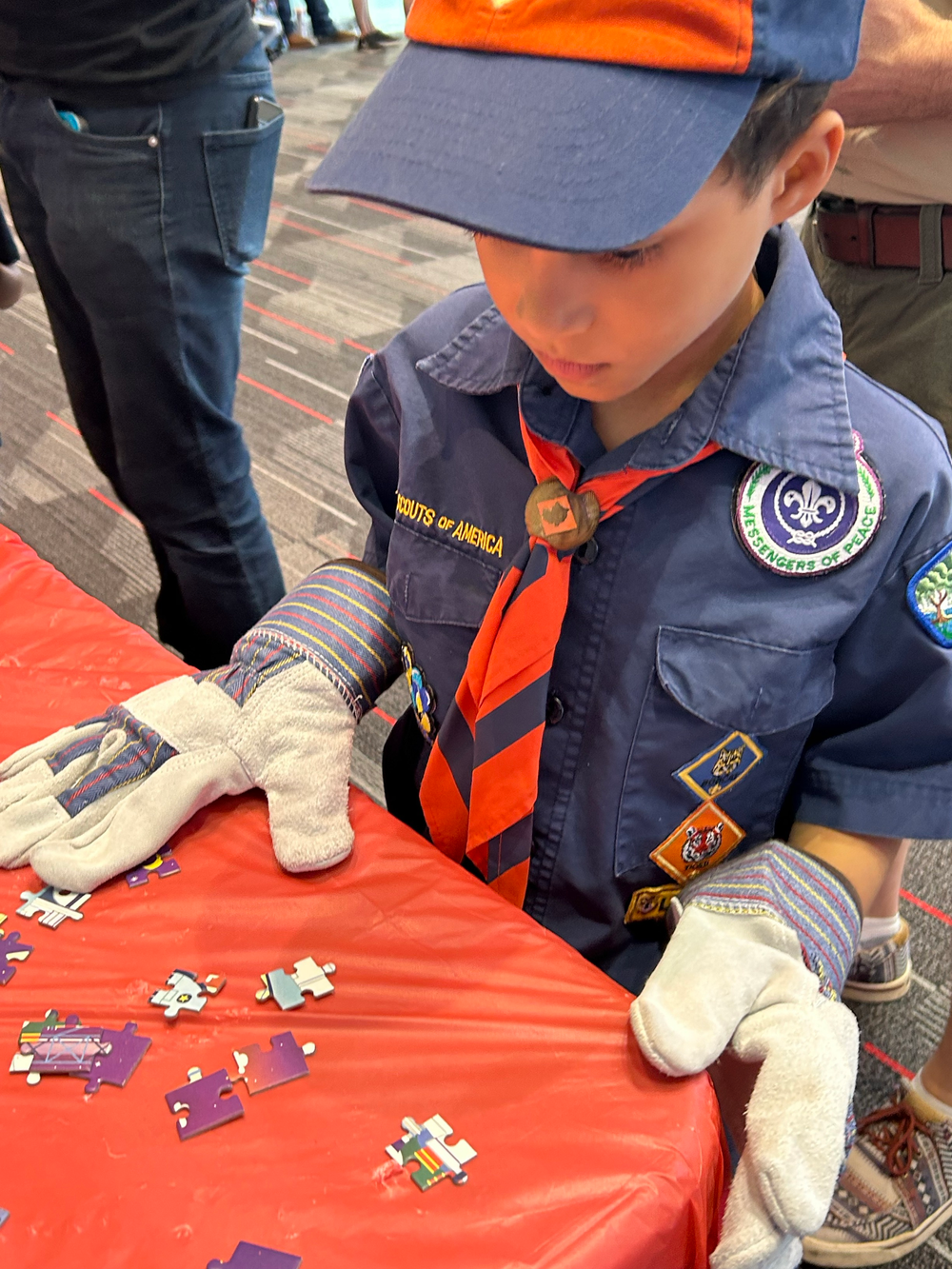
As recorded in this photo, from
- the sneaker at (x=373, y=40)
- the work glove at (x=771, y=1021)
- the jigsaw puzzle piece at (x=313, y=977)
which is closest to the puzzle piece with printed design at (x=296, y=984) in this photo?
the jigsaw puzzle piece at (x=313, y=977)

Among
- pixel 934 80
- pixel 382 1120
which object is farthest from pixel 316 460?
pixel 382 1120

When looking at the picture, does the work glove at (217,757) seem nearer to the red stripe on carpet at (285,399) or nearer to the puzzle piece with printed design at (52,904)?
the puzzle piece with printed design at (52,904)

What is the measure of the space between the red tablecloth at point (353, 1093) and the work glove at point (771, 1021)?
33 mm

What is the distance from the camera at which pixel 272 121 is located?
4.44 ft

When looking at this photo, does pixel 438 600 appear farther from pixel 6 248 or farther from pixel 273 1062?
pixel 6 248

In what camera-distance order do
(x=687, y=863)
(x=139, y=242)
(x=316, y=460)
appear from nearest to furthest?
1. (x=687, y=863)
2. (x=139, y=242)
3. (x=316, y=460)

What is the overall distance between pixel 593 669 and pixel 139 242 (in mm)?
879

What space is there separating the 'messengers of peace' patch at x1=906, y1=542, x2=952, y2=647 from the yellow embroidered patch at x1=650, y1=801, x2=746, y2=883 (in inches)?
8.6

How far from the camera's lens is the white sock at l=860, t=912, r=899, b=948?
135cm

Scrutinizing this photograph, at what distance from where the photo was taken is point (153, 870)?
2.64 ft

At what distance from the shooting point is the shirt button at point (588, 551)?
0.74 meters

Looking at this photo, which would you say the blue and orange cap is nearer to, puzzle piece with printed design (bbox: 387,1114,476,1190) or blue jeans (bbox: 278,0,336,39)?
puzzle piece with printed design (bbox: 387,1114,476,1190)

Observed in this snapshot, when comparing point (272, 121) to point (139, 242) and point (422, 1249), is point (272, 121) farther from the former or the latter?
point (422, 1249)

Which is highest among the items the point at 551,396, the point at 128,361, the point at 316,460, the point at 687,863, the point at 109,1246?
the point at 551,396
